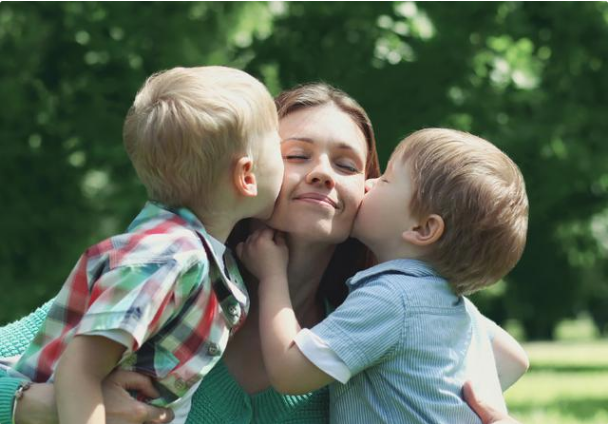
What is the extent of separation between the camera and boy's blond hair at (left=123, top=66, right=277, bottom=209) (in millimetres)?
2695

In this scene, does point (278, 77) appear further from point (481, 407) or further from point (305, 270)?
point (481, 407)

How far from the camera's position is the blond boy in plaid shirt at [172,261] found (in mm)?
2498

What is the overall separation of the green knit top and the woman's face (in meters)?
0.43

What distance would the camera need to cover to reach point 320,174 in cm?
303

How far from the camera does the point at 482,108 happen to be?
1035 cm

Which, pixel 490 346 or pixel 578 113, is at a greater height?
pixel 490 346

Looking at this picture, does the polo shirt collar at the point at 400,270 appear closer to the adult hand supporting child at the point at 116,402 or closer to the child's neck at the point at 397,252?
the child's neck at the point at 397,252

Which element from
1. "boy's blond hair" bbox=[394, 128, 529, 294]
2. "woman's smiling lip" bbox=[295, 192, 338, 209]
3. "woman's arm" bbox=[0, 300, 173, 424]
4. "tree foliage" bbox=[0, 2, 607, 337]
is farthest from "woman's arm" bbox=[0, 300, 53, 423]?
"tree foliage" bbox=[0, 2, 607, 337]

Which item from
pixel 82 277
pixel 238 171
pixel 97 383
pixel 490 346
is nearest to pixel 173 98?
pixel 238 171

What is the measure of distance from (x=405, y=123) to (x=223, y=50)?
195 centimetres

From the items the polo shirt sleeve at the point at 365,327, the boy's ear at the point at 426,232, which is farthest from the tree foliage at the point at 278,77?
the polo shirt sleeve at the point at 365,327

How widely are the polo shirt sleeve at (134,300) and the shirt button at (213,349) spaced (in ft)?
0.53

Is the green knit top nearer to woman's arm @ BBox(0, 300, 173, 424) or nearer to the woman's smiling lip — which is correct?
woman's arm @ BBox(0, 300, 173, 424)

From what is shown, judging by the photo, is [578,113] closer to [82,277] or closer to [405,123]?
[405,123]
